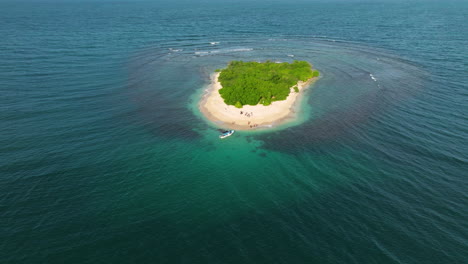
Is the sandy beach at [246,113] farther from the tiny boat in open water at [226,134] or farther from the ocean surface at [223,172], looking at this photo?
the tiny boat in open water at [226,134]

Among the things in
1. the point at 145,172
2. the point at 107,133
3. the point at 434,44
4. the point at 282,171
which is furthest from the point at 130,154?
the point at 434,44

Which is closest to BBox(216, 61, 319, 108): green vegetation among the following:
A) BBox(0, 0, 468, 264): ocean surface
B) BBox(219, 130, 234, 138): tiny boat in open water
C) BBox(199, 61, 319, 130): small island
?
BBox(199, 61, 319, 130): small island

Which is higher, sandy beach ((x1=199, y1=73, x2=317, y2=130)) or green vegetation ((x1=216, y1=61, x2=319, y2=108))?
green vegetation ((x1=216, y1=61, x2=319, y2=108))

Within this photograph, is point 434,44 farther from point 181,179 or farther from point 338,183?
point 181,179

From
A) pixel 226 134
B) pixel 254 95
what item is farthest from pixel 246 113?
pixel 226 134

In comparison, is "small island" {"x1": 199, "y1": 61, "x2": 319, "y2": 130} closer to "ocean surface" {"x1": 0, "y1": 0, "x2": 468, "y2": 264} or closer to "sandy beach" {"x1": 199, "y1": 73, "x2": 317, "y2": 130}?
"sandy beach" {"x1": 199, "y1": 73, "x2": 317, "y2": 130}

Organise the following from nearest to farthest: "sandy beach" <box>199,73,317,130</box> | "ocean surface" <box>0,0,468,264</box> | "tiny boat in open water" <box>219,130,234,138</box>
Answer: "ocean surface" <box>0,0,468,264</box> → "tiny boat in open water" <box>219,130,234,138</box> → "sandy beach" <box>199,73,317,130</box>

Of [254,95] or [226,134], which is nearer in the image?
[226,134]

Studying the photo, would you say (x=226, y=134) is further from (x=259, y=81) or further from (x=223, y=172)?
(x=259, y=81)
